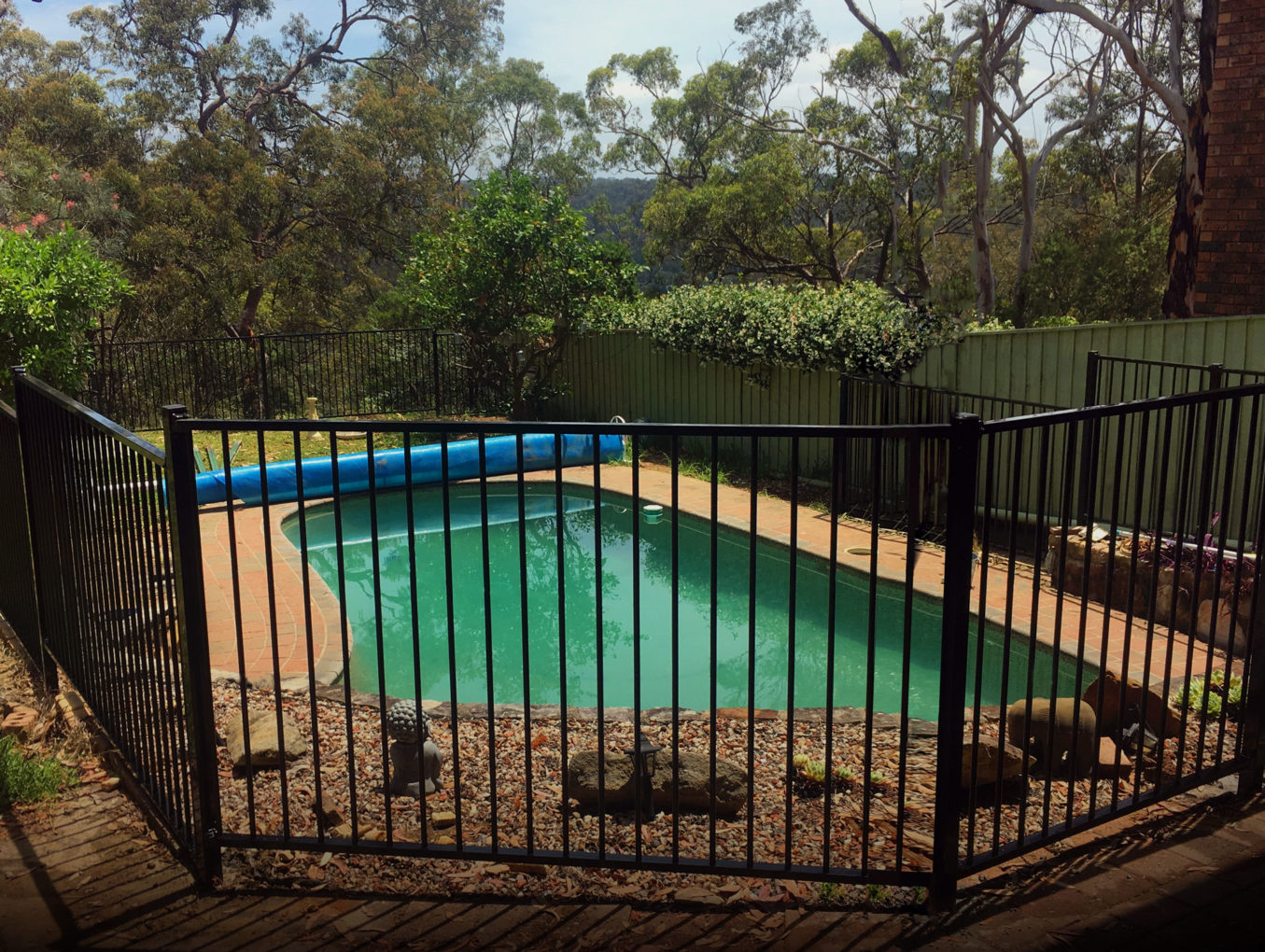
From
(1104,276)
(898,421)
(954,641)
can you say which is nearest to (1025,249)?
(1104,276)

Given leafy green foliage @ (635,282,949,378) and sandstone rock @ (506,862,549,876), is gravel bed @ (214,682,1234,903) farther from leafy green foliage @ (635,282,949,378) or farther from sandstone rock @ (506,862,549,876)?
leafy green foliage @ (635,282,949,378)

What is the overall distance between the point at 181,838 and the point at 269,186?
2043 cm

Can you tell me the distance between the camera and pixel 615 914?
101 inches

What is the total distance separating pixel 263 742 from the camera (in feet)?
12.8

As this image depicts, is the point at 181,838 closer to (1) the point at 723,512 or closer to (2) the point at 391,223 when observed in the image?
(1) the point at 723,512

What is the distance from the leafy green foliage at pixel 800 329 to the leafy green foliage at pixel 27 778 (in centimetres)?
892

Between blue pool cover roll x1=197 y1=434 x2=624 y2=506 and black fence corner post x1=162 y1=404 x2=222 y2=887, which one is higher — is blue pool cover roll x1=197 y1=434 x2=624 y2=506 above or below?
below

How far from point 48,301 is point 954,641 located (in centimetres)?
673

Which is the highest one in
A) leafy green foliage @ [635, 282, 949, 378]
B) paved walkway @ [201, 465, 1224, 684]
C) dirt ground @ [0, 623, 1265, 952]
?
leafy green foliage @ [635, 282, 949, 378]

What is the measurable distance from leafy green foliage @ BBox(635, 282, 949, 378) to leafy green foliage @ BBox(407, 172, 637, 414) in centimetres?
197

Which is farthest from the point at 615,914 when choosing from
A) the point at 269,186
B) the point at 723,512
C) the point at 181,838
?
the point at 269,186

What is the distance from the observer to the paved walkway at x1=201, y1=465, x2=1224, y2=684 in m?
5.35

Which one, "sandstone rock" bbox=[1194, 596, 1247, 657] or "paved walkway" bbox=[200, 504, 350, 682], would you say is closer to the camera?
"paved walkway" bbox=[200, 504, 350, 682]

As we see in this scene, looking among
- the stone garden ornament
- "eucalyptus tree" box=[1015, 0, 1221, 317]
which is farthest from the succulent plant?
"eucalyptus tree" box=[1015, 0, 1221, 317]
